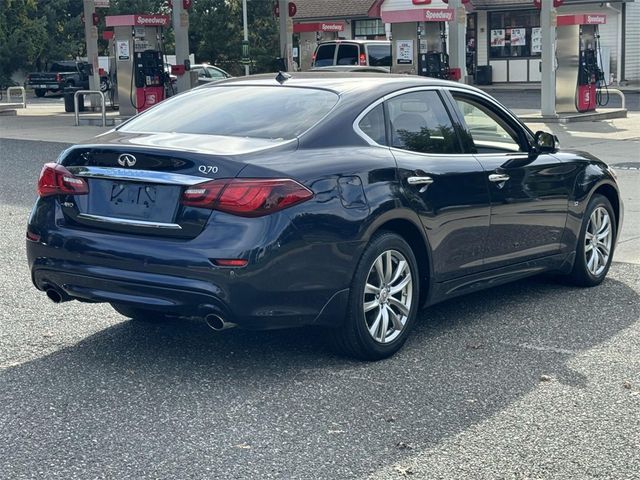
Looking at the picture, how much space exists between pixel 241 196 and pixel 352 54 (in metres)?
27.0

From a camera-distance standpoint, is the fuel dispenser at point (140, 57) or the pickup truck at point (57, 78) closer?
the fuel dispenser at point (140, 57)

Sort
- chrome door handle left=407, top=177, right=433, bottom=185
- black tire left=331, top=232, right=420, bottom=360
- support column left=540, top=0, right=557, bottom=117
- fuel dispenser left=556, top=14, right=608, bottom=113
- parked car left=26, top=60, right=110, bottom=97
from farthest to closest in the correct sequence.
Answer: parked car left=26, top=60, right=110, bottom=97 → fuel dispenser left=556, top=14, right=608, bottom=113 → support column left=540, top=0, right=557, bottom=117 → chrome door handle left=407, top=177, right=433, bottom=185 → black tire left=331, top=232, right=420, bottom=360

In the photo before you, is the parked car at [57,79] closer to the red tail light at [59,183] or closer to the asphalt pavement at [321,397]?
the asphalt pavement at [321,397]

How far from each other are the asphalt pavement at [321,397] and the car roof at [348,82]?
1.46 meters

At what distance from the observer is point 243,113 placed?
6297 millimetres

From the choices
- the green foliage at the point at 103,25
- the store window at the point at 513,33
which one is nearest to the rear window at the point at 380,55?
the store window at the point at 513,33

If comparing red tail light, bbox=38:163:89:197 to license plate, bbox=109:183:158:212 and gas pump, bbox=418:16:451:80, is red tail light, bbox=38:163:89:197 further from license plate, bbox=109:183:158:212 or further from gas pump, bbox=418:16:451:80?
gas pump, bbox=418:16:451:80

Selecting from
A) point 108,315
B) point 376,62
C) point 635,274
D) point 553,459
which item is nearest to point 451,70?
point 376,62

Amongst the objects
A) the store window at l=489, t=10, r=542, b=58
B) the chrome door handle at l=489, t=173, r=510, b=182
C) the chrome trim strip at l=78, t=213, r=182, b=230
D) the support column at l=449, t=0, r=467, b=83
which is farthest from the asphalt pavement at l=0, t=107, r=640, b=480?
the store window at l=489, t=10, r=542, b=58

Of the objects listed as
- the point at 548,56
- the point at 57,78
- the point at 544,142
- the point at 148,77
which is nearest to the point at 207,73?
the point at 148,77

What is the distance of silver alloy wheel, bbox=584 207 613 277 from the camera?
7.94m

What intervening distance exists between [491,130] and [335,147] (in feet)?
5.48

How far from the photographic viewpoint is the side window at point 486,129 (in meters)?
7.00

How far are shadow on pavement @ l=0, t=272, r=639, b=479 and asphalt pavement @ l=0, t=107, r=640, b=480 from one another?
0.04 ft
